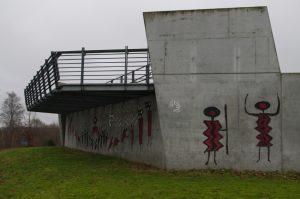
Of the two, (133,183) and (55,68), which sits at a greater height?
(55,68)

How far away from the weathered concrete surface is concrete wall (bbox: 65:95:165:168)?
14.1 feet

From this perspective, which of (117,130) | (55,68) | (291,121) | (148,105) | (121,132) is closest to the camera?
(291,121)

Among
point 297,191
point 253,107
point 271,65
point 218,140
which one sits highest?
point 271,65

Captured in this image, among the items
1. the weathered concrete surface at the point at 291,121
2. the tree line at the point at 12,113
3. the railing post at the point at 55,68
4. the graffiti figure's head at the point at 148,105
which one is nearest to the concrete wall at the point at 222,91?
the weathered concrete surface at the point at 291,121

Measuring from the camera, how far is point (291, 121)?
15.0m

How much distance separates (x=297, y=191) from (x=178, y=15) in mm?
7450

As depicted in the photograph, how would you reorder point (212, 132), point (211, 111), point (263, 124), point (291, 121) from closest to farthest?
point (291, 121) → point (263, 124) → point (212, 132) → point (211, 111)

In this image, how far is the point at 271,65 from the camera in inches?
596

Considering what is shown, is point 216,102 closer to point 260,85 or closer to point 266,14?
point 260,85

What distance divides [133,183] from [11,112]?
65.8m

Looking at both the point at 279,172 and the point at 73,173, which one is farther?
the point at 73,173

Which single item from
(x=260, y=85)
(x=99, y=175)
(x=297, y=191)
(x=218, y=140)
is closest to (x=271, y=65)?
(x=260, y=85)

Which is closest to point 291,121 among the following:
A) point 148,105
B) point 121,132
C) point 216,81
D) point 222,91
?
point 222,91

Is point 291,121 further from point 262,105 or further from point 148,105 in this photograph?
point 148,105
